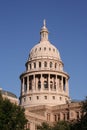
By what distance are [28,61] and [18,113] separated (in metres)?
83.7

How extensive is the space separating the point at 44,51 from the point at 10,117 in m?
85.4

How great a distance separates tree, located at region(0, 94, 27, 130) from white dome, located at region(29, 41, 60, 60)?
81703mm

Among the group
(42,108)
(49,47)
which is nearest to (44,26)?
(49,47)

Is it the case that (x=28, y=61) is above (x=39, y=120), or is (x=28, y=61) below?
above

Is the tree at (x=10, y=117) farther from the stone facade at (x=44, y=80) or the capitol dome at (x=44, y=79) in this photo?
the capitol dome at (x=44, y=79)

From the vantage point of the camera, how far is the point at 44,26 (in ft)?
584

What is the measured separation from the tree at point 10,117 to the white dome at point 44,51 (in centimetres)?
8170

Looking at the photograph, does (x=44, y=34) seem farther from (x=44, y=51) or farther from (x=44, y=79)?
(x=44, y=79)

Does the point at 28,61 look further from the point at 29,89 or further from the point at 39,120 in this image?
the point at 39,120

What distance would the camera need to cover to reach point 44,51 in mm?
165250

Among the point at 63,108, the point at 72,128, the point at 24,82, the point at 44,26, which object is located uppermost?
the point at 44,26

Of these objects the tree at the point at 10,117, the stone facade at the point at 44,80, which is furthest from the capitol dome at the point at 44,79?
the tree at the point at 10,117

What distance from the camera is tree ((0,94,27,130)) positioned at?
80188 mm

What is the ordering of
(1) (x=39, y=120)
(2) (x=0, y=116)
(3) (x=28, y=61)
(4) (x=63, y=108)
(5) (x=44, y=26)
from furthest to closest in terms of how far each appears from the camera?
(5) (x=44, y=26) < (3) (x=28, y=61) < (4) (x=63, y=108) < (1) (x=39, y=120) < (2) (x=0, y=116)
